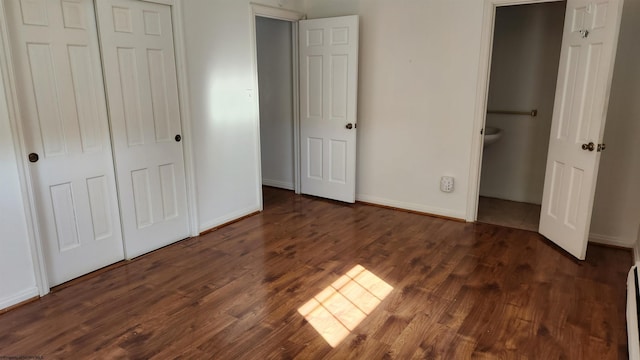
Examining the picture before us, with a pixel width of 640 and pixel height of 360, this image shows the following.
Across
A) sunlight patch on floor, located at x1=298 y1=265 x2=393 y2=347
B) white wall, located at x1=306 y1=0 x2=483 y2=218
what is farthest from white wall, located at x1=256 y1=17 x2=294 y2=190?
sunlight patch on floor, located at x1=298 y1=265 x2=393 y2=347

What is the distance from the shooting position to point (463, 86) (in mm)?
3994

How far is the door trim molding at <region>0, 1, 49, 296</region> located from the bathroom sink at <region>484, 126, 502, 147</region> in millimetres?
4009

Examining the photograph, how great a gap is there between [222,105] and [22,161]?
175 centimetres

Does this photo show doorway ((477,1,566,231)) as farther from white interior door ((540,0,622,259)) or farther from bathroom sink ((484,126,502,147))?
white interior door ((540,0,622,259))

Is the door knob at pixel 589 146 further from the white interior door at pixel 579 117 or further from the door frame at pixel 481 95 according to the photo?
the door frame at pixel 481 95

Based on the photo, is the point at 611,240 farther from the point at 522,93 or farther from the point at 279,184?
the point at 279,184

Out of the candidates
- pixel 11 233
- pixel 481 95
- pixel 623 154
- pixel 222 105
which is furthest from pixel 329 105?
pixel 11 233

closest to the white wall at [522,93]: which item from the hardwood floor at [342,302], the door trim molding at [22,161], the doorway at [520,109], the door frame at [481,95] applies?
the doorway at [520,109]

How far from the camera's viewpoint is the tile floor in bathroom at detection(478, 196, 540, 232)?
4141 mm

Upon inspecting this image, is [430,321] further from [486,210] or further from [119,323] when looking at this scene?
[486,210]

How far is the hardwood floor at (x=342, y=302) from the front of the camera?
2.25 m

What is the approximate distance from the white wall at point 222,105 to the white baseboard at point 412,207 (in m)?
1.34

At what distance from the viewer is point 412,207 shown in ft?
14.9

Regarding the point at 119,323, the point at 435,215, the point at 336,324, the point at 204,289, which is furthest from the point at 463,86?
the point at 119,323
